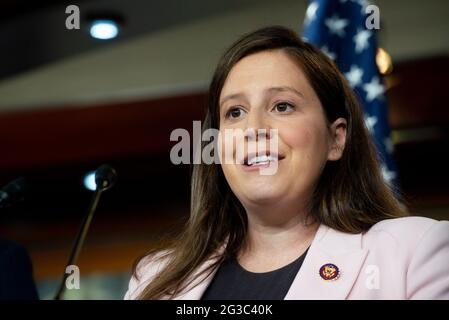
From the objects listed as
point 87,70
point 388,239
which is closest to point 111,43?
point 87,70

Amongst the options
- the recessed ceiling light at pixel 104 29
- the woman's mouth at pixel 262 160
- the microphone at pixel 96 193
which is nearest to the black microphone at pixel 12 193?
the microphone at pixel 96 193

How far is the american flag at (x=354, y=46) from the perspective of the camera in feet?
8.12

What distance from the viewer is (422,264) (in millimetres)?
1348

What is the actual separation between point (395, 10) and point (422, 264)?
3.55 metres

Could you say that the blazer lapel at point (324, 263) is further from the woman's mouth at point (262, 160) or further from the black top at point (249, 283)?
the woman's mouth at point (262, 160)

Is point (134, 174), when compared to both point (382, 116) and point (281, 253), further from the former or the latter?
point (281, 253)

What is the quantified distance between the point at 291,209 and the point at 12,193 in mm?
649

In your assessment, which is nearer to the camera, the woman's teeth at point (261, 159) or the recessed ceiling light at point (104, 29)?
the woman's teeth at point (261, 159)

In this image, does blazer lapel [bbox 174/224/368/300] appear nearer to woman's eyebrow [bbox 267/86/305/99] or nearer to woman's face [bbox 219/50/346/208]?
woman's face [bbox 219/50/346/208]

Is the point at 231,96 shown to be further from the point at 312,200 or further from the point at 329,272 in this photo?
the point at 329,272

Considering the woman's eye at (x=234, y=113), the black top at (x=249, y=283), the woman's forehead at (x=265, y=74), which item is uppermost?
the woman's forehead at (x=265, y=74)

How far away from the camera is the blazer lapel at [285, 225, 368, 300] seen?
139 cm

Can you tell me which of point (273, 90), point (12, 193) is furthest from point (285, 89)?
point (12, 193)
